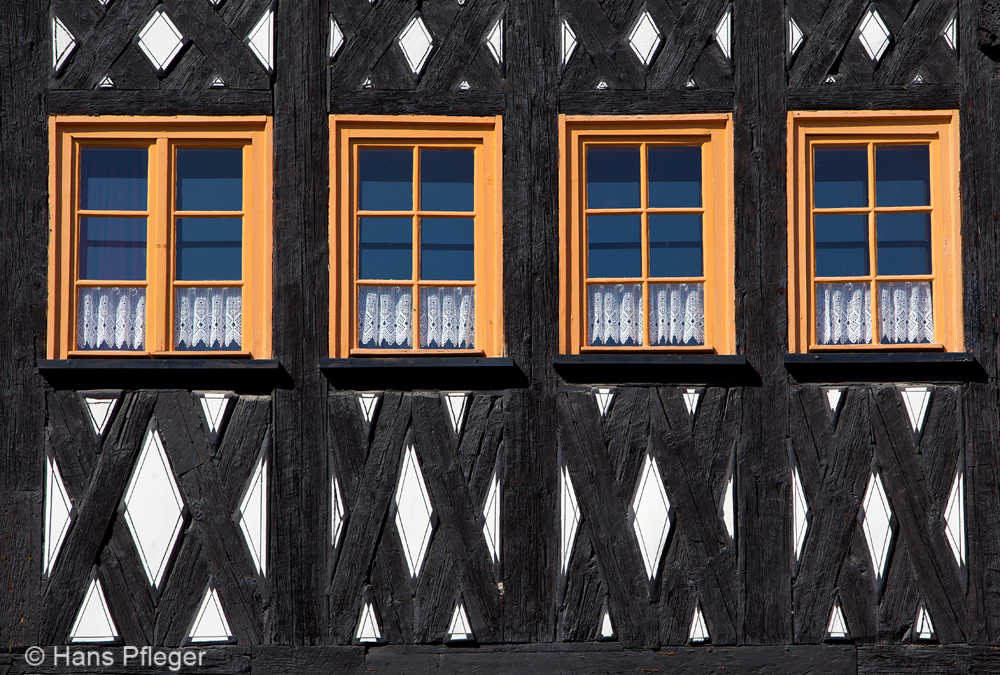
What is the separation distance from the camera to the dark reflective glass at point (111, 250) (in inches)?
221

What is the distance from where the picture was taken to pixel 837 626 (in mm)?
5430

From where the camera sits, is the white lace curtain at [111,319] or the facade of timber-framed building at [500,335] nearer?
the facade of timber-framed building at [500,335]

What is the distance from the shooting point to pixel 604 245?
5664 mm

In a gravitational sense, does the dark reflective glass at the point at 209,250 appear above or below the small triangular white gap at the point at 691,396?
above

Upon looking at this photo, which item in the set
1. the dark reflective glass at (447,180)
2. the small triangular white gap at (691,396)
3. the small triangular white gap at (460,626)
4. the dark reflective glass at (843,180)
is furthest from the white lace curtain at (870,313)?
the small triangular white gap at (460,626)

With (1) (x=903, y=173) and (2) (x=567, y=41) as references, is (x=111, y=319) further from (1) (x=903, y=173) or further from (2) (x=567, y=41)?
(1) (x=903, y=173)

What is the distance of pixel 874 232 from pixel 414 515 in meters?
3.19

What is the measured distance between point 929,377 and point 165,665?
471cm

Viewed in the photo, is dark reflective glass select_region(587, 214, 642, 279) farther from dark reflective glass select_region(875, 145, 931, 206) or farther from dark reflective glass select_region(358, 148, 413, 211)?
dark reflective glass select_region(875, 145, 931, 206)

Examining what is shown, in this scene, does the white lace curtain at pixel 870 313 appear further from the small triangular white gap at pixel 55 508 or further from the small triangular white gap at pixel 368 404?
the small triangular white gap at pixel 55 508

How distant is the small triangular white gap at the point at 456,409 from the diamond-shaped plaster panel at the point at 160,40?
2.58 metres

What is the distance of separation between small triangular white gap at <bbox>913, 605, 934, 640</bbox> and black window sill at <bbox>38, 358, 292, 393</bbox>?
3.87 metres

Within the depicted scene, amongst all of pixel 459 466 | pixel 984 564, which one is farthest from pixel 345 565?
pixel 984 564

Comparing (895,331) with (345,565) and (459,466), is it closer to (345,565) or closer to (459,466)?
(459,466)
